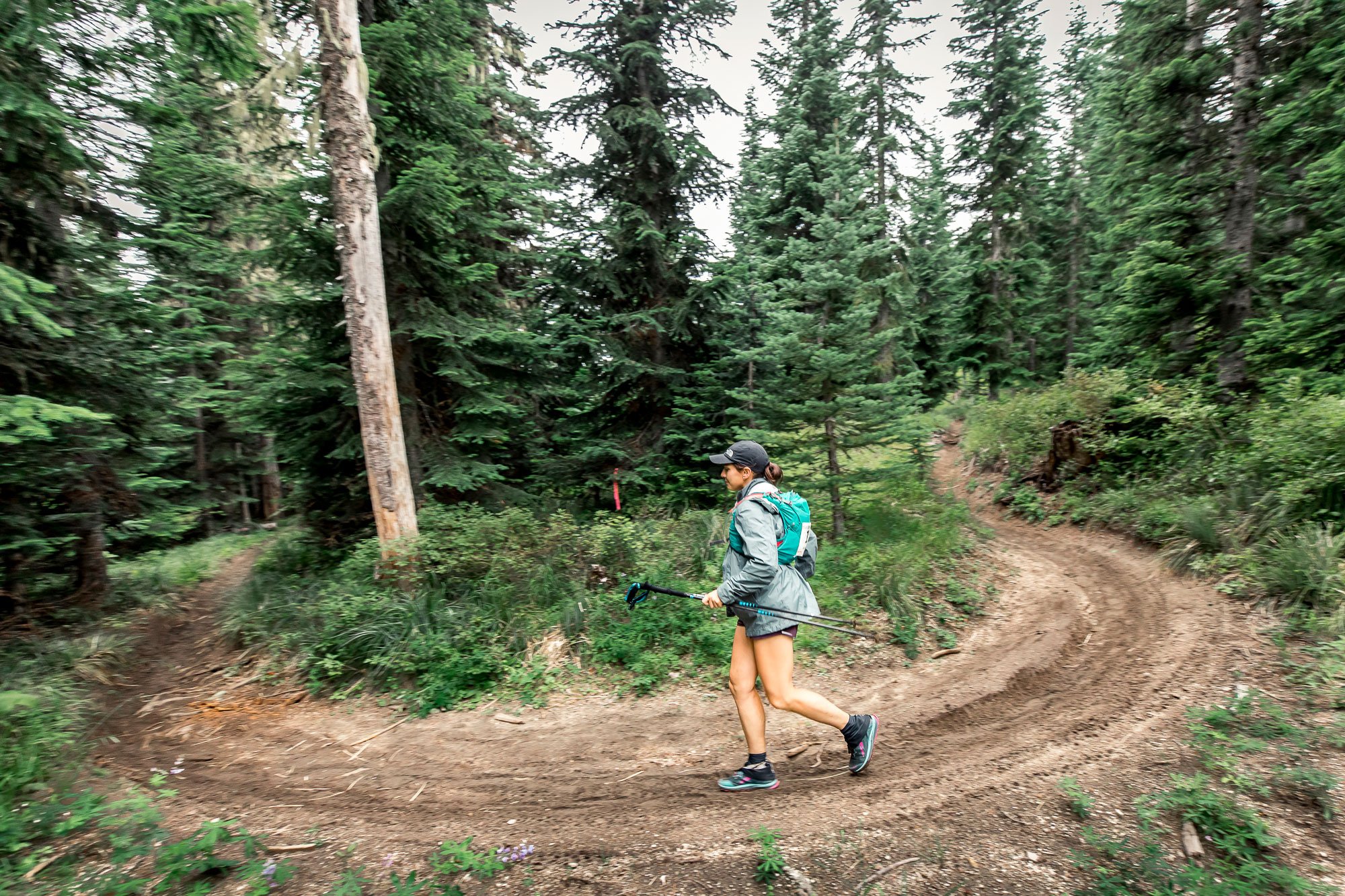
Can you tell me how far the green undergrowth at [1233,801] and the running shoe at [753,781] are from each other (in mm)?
1824

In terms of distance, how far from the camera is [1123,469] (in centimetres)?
1090

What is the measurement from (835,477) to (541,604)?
4.83 meters

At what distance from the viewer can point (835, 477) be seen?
8703 mm

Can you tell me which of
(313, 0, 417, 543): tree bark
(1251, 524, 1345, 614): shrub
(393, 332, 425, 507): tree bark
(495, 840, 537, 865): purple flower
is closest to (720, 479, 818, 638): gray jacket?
(495, 840, 537, 865): purple flower

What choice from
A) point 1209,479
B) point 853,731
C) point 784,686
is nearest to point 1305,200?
point 1209,479

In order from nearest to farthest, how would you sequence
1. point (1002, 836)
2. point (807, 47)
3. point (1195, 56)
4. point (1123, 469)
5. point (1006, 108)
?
point (1002, 836), point (1195, 56), point (1123, 469), point (807, 47), point (1006, 108)

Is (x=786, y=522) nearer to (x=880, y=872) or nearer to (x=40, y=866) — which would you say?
(x=880, y=872)

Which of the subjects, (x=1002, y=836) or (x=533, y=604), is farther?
(x=533, y=604)

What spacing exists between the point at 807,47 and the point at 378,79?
34.7 feet

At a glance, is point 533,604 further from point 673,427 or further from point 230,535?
point 230,535

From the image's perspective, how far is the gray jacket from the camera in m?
3.82

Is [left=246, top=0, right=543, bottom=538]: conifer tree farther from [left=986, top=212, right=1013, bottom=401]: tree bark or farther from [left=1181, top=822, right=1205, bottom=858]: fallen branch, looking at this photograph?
[left=986, top=212, right=1013, bottom=401]: tree bark

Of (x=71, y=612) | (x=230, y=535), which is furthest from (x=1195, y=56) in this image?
(x=230, y=535)

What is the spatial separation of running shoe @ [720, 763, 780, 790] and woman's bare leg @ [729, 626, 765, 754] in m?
0.13
